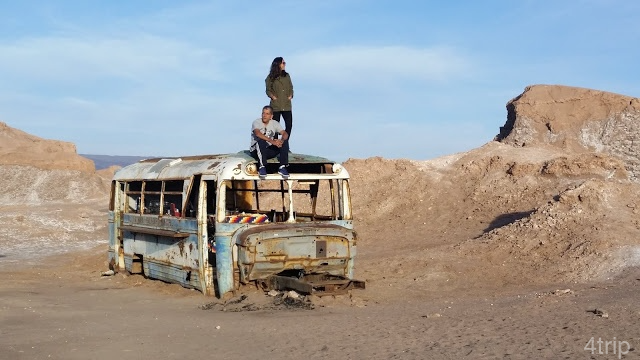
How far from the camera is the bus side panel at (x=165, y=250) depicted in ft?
41.7

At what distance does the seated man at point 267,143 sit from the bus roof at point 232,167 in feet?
0.41

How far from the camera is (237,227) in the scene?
1182 cm

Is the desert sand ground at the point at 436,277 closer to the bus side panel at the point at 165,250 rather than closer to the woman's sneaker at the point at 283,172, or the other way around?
the bus side panel at the point at 165,250

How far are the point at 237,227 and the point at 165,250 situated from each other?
2715 millimetres


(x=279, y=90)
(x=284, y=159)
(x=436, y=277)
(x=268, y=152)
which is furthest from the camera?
(x=436, y=277)

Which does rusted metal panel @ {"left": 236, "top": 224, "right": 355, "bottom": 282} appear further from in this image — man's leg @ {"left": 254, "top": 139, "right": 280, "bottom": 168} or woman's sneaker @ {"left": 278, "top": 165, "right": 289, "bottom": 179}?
man's leg @ {"left": 254, "top": 139, "right": 280, "bottom": 168}

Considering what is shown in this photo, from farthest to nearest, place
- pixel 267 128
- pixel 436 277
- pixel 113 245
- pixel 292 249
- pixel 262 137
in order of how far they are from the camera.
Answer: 1. pixel 113 245
2. pixel 436 277
3. pixel 267 128
4. pixel 262 137
5. pixel 292 249

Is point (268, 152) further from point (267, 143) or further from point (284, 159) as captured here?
point (284, 159)

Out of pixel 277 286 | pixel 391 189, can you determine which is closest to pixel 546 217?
pixel 277 286

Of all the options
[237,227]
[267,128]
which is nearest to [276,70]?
[267,128]

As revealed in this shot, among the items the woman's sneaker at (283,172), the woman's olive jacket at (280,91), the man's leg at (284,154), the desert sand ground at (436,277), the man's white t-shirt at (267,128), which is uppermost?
the woman's olive jacket at (280,91)

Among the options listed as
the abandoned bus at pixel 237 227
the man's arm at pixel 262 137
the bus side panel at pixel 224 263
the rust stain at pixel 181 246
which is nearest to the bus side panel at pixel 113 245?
the abandoned bus at pixel 237 227

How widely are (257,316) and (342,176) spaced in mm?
3230

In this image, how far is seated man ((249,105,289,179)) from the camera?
1205 cm
